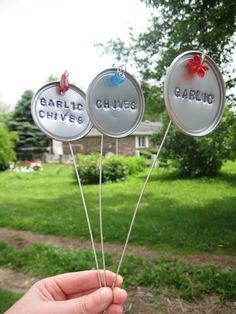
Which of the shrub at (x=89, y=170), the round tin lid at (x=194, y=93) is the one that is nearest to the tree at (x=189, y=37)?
the round tin lid at (x=194, y=93)

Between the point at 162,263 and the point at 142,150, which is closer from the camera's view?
the point at 162,263

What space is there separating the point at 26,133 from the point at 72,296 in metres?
26.5

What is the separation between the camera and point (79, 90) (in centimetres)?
150

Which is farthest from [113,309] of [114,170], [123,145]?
[123,145]

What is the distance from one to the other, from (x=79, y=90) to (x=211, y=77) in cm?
58

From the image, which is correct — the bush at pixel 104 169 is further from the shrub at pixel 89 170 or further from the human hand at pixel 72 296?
the human hand at pixel 72 296

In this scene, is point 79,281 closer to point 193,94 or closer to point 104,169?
point 193,94

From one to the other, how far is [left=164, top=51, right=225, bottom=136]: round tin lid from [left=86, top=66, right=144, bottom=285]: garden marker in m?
0.21

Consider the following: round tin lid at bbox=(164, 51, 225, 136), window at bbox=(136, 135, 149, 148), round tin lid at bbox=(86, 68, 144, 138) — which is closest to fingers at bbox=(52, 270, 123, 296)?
round tin lid at bbox=(86, 68, 144, 138)

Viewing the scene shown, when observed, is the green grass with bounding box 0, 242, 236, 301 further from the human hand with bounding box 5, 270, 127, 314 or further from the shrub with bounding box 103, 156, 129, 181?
the shrub with bounding box 103, 156, 129, 181

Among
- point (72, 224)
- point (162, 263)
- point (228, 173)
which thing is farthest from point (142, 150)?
point (162, 263)

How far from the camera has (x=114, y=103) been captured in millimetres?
1355

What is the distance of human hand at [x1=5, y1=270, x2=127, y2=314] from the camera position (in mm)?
1181

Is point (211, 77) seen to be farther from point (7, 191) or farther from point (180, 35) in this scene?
point (7, 191)
